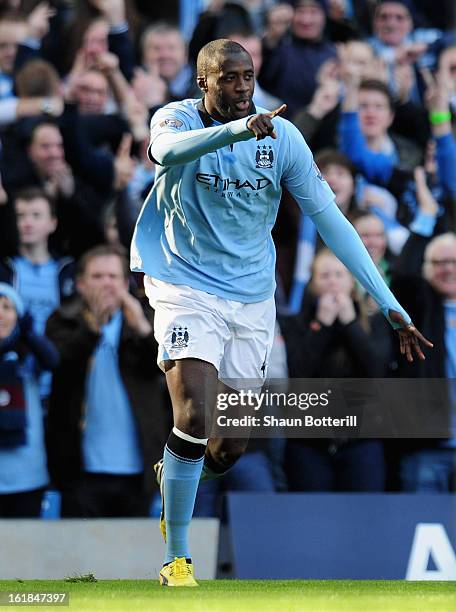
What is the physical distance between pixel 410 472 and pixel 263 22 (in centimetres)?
354

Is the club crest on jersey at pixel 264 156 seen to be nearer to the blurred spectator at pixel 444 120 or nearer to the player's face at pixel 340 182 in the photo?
the player's face at pixel 340 182

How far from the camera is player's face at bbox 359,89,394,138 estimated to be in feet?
30.7

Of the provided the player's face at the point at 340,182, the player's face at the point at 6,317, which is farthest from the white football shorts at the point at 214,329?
the player's face at the point at 340,182

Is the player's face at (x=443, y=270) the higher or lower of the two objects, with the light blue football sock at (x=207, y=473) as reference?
higher

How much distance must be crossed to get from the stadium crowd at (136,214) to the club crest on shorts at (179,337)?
266 cm

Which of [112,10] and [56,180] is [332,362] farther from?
[112,10]

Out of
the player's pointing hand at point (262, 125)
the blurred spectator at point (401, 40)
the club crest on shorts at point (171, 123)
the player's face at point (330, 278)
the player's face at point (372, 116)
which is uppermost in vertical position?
the blurred spectator at point (401, 40)

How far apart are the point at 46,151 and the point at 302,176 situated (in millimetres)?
3269

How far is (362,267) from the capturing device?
6207 millimetres

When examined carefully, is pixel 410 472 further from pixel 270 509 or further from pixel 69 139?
pixel 69 139

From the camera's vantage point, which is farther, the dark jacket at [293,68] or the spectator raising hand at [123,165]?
the dark jacket at [293,68]

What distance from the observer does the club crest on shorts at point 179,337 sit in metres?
5.89

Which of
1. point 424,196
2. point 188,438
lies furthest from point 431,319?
point 188,438

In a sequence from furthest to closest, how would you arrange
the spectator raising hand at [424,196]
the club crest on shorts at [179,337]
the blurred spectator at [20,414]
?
the spectator raising hand at [424,196] → the blurred spectator at [20,414] → the club crest on shorts at [179,337]
